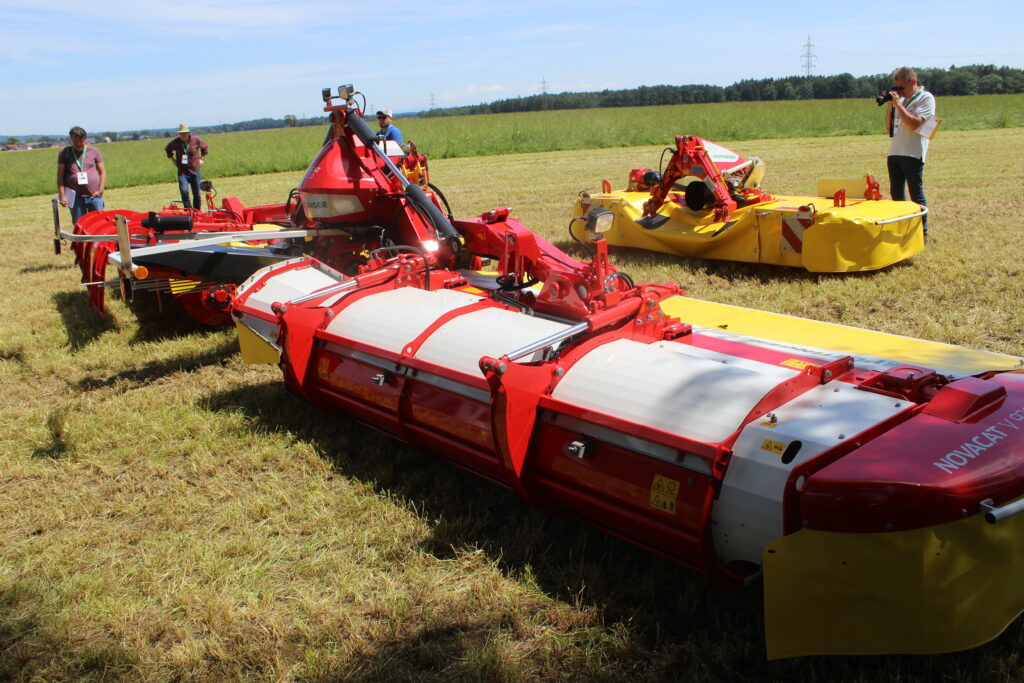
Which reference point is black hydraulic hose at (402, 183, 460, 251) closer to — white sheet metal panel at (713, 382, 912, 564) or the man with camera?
white sheet metal panel at (713, 382, 912, 564)

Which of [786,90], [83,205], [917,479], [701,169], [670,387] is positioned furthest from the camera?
[786,90]

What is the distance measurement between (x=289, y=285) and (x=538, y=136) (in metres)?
24.7

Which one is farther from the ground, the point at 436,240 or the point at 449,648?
the point at 436,240

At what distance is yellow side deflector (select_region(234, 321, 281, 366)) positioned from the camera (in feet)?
14.2

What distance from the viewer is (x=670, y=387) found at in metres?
2.70

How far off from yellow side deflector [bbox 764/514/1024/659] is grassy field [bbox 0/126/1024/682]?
25 centimetres

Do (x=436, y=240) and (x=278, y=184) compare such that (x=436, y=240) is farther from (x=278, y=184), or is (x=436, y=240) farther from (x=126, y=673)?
(x=278, y=184)

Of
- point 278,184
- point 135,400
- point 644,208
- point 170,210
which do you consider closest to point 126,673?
point 135,400

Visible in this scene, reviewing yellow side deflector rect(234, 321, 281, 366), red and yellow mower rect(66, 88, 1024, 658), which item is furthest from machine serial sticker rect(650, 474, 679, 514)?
yellow side deflector rect(234, 321, 281, 366)

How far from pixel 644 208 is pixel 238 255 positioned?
439 centimetres

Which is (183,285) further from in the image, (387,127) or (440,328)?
(387,127)

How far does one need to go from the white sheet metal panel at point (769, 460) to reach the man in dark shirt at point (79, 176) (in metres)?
8.84

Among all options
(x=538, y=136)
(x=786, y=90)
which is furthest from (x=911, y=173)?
(x=786, y=90)

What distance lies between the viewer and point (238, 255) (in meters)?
5.39
